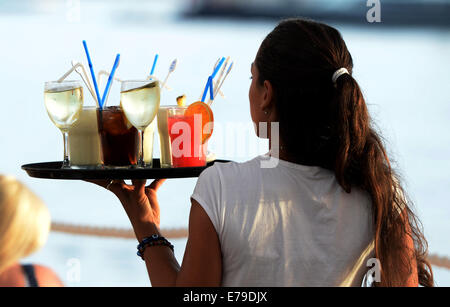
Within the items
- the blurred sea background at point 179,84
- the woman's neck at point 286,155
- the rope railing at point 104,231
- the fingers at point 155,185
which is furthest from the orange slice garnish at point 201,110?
the rope railing at point 104,231

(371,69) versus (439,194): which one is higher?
(371,69)

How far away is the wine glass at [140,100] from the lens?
1301 mm

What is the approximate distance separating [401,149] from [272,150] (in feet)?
12.8

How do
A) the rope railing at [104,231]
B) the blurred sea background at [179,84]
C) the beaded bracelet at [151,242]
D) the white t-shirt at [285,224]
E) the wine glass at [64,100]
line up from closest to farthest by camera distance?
the white t-shirt at [285,224]
the beaded bracelet at [151,242]
the wine glass at [64,100]
the rope railing at [104,231]
the blurred sea background at [179,84]

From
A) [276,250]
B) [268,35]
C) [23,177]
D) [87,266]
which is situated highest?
[268,35]

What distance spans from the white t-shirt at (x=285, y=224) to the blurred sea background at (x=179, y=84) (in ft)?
0.68

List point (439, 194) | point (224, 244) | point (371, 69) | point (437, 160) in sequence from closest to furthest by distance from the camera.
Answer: point (224, 244) < point (439, 194) < point (437, 160) < point (371, 69)

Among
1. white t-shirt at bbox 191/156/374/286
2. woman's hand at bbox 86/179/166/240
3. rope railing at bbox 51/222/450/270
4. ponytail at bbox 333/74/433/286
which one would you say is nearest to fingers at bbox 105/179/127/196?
woman's hand at bbox 86/179/166/240

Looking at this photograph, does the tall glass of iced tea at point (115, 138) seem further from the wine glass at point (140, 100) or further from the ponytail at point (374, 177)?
the ponytail at point (374, 177)

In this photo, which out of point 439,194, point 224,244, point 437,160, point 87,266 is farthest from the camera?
point 437,160

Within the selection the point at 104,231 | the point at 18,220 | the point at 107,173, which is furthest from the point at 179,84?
the point at 18,220

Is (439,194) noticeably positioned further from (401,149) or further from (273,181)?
(273,181)

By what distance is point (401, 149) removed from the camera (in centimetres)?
480
